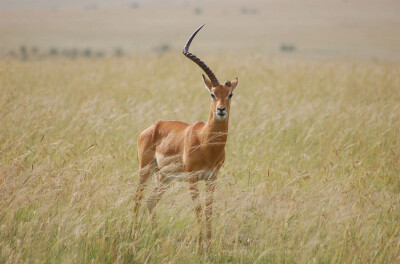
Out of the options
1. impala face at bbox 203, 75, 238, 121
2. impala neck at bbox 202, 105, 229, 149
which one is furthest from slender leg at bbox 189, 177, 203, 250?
impala face at bbox 203, 75, 238, 121

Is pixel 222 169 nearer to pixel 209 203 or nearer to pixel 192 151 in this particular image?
pixel 192 151

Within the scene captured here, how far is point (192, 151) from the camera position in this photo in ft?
16.6

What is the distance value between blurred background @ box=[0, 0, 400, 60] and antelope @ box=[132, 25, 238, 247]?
26.9 metres

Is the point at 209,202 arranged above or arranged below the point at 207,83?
below

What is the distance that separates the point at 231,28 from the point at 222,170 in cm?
5155

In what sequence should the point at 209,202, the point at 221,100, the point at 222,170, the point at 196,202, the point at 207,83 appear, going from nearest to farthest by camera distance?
1. the point at 196,202
2. the point at 209,202
3. the point at 221,100
4. the point at 207,83
5. the point at 222,170

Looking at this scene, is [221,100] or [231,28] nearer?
[221,100]

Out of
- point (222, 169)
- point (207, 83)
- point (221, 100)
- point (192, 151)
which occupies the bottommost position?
point (222, 169)

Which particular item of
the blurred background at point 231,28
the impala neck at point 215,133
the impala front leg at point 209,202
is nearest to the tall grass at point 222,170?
the impala front leg at point 209,202

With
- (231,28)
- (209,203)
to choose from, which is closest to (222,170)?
(209,203)

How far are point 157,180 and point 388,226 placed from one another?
2.67m

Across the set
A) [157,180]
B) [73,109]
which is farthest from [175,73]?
[157,180]

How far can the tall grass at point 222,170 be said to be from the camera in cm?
430

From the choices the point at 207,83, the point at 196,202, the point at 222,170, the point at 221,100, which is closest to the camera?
the point at 196,202
